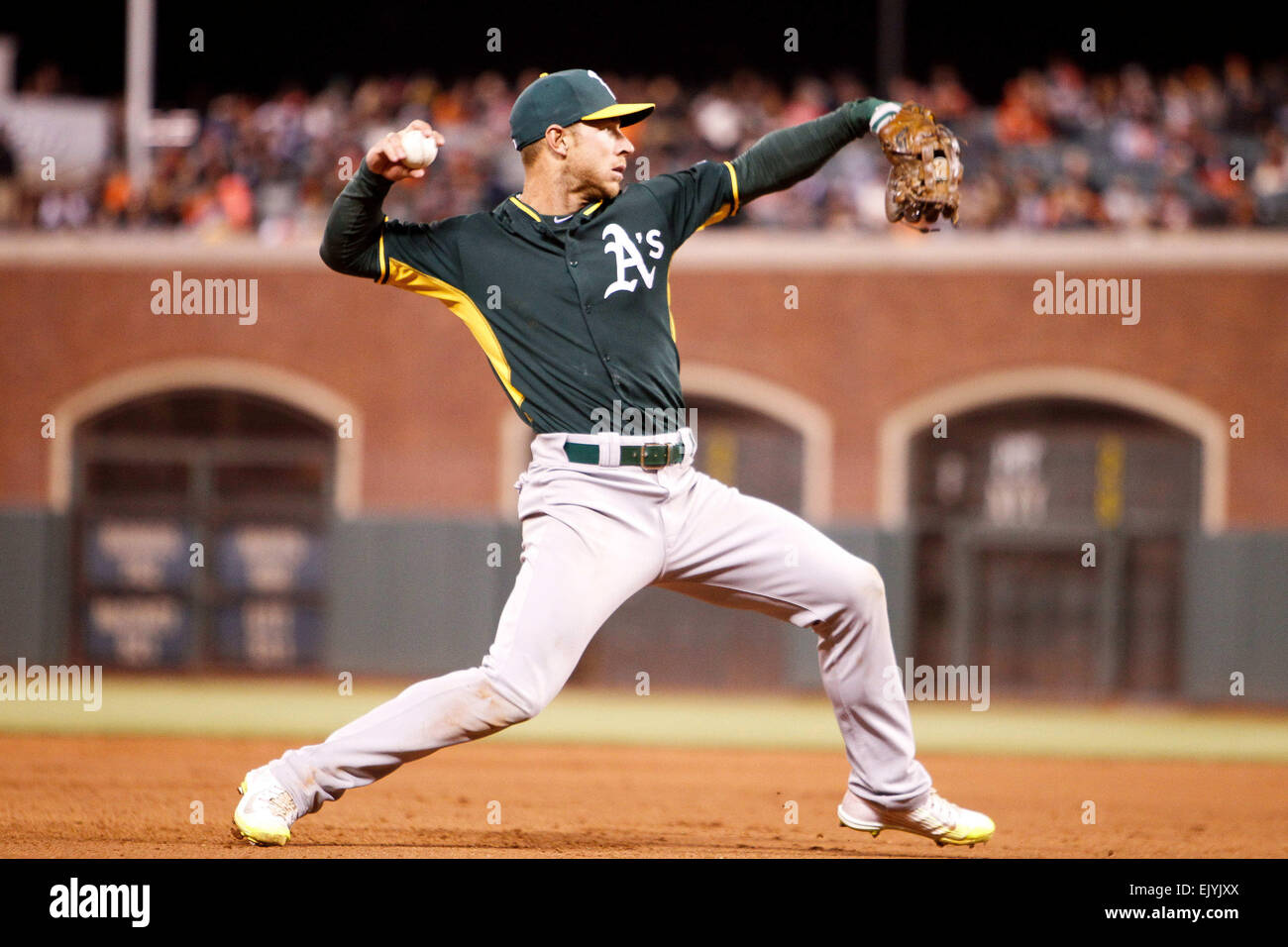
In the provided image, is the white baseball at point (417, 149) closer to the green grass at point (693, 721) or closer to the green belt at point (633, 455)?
the green belt at point (633, 455)

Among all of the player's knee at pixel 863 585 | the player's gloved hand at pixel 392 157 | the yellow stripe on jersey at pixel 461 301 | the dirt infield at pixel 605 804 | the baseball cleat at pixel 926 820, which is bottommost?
the dirt infield at pixel 605 804

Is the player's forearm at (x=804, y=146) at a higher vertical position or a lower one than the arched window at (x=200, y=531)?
higher

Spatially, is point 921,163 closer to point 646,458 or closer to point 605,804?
point 646,458

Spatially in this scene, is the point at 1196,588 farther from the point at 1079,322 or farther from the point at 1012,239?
the point at 1012,239

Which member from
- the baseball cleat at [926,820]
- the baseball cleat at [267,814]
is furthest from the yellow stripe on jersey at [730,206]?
the baseball cleat at [267,814]

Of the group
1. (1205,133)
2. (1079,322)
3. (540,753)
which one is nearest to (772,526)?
(540,753)

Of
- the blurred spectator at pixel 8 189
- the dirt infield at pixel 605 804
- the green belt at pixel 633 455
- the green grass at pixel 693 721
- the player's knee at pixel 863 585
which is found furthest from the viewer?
the blurred spectator at pixel 8 189
